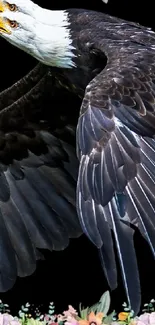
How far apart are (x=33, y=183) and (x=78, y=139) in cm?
173

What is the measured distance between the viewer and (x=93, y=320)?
15.6 feet

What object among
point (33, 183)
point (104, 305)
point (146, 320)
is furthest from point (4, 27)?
point (146, 320)

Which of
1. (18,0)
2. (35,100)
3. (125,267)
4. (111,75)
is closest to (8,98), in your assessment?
(35,100)

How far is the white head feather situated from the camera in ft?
19.2

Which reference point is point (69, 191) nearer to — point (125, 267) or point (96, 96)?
point (96, 96)

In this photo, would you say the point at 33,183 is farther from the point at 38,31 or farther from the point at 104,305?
the point at 104,305

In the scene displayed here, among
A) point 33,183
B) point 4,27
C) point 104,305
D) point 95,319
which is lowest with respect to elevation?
point 33,183

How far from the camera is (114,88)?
511 centimetres

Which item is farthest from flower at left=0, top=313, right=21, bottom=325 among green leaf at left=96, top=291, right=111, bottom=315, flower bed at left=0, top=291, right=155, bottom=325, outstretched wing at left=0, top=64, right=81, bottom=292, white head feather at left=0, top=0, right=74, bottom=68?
outstretched wing at left=0, top=64, right=81, bottom=292

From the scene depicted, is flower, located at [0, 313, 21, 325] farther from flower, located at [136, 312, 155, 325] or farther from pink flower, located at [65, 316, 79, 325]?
flower, located at [136, 312, 155, 325]

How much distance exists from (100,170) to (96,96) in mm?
279

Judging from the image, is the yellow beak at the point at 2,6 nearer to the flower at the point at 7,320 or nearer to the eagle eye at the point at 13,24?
the eagle eye at the point at 13,24

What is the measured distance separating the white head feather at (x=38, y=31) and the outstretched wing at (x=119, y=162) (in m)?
0.61

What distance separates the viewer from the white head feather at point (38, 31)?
5859 mm
